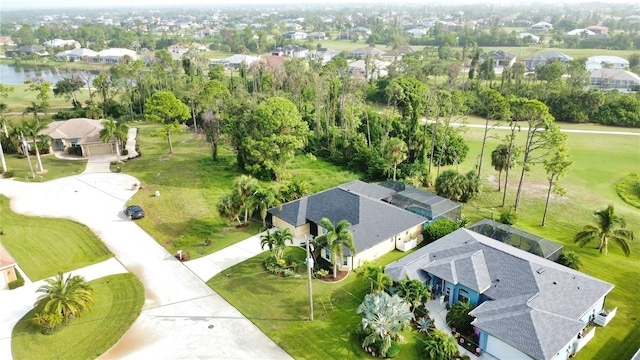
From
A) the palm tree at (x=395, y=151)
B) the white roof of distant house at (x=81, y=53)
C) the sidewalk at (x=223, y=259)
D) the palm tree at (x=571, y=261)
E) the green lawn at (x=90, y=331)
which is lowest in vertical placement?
the sidewalk at (x=223, y=259)

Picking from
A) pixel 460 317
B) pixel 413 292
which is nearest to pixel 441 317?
pixel 460 317

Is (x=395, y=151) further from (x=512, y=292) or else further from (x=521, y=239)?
(x=512, y=292)

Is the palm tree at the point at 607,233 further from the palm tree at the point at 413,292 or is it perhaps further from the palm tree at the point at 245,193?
the palm tree at the point at 245,193

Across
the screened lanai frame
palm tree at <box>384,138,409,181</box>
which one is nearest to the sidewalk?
palm tree at <box>384,138,409,181</box>

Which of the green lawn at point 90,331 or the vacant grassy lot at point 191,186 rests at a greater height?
the green lawn at point 90,331

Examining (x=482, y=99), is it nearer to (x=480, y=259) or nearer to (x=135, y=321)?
(x=480, y=259)

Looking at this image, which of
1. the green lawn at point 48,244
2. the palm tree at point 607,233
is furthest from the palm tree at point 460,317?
the green lawn at point 48,244

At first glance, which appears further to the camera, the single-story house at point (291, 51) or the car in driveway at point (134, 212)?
the single-story house at point (291, 51)
